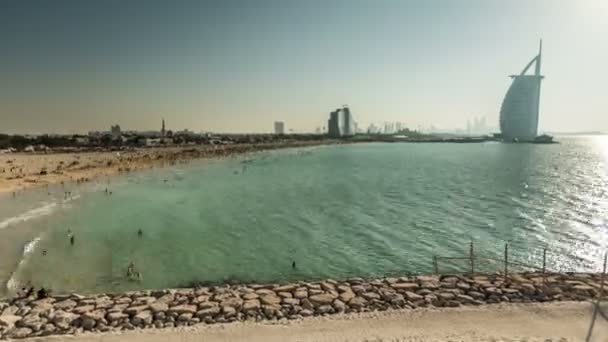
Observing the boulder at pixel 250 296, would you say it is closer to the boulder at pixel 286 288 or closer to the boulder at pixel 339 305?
the boulder at pixel 286 288

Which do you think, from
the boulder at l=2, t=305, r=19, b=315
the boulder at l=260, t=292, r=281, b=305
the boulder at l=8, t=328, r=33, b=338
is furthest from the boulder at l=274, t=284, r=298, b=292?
the boulder at l=2, t=305, r=19, b=315

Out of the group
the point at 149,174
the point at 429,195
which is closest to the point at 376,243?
the point at 429,195

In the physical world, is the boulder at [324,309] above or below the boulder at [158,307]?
below

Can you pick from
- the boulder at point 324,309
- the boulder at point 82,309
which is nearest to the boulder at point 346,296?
the boulder at point 324,309

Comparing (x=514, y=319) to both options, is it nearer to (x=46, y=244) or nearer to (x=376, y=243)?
(x=376, y=243)

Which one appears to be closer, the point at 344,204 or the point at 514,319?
the point at 514,319

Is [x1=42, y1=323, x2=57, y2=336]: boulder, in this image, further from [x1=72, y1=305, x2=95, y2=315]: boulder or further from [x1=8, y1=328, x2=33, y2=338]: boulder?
[x1=72, y1=305, x2=95, y2=315]: boulder
